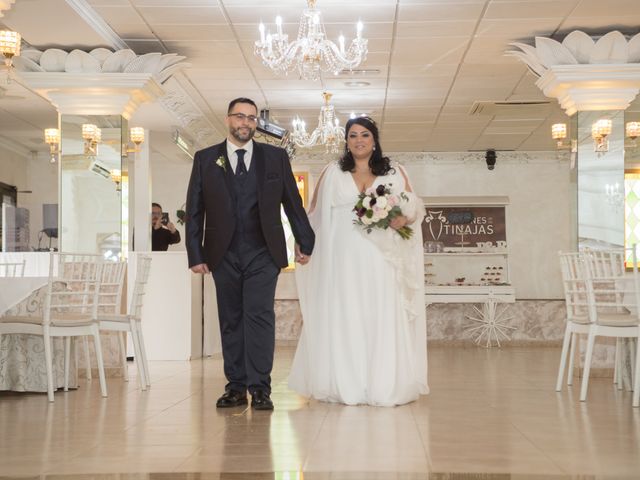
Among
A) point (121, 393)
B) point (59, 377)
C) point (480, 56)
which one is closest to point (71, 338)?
point (59, 377)

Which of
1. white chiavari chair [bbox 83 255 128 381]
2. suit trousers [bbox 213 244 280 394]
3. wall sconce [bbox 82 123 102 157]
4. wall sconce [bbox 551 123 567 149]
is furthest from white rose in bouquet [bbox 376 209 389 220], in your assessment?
wall sconce [bbox 551 123 567 149]

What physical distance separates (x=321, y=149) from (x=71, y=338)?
351 inches

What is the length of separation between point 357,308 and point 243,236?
89 cm

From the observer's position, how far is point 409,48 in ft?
29.1

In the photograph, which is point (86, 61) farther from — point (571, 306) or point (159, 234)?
point (571, 306)

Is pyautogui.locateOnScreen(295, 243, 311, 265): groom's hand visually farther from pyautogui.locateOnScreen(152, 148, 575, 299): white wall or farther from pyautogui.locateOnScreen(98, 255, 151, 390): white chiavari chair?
pyautogui.locateOnScreen(152, 148, 575, 299): white wall

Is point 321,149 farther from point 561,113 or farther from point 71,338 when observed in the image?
point 71,338

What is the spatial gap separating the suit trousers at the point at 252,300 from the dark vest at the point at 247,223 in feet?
0.08

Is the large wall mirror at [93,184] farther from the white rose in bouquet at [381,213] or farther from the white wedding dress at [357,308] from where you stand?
the white rose in bouquet at [381,213]

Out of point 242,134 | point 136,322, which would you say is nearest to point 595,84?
point 242,134

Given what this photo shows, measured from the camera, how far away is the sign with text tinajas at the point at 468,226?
51.6 ft

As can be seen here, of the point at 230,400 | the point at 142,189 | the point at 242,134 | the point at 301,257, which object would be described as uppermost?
the point at 142,189

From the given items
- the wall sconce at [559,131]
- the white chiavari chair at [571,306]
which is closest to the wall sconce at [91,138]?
the white chiavari chair at [571,306]

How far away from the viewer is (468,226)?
15.8m
